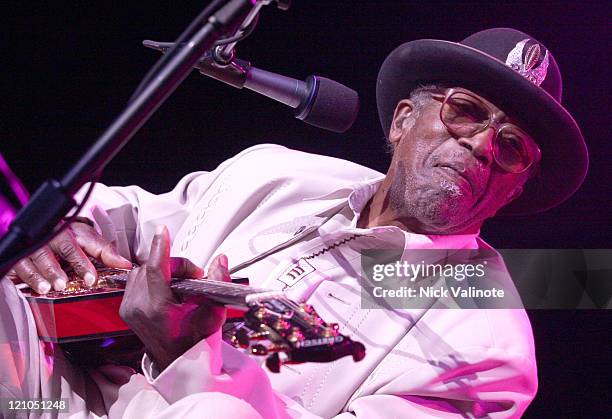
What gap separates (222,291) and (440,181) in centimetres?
105

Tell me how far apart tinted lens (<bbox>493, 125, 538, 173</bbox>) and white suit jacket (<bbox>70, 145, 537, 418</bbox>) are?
483 mm

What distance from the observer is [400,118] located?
2.64 m

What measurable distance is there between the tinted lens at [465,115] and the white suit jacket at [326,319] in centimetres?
47

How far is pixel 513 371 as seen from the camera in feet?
6.91

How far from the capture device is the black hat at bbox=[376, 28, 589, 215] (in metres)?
2.28

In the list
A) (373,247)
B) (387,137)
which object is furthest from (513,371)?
(387,137)

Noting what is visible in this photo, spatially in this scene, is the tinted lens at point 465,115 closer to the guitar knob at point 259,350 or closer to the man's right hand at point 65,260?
the man's right hand at point 65,260

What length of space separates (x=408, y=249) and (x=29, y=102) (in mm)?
1705

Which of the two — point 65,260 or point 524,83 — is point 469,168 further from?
point 65,260

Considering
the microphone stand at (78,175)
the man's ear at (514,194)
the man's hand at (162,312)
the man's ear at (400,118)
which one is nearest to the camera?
the microphone stand at (78,175)

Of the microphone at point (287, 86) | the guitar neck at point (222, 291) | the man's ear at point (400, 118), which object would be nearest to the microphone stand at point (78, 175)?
the guitar neck at point (222, 291)

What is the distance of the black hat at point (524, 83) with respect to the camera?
2277mm

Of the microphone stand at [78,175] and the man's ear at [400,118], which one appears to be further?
the man's ear at [400,118]

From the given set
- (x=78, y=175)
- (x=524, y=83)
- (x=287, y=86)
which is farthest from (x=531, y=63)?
(x=78, y=175)
